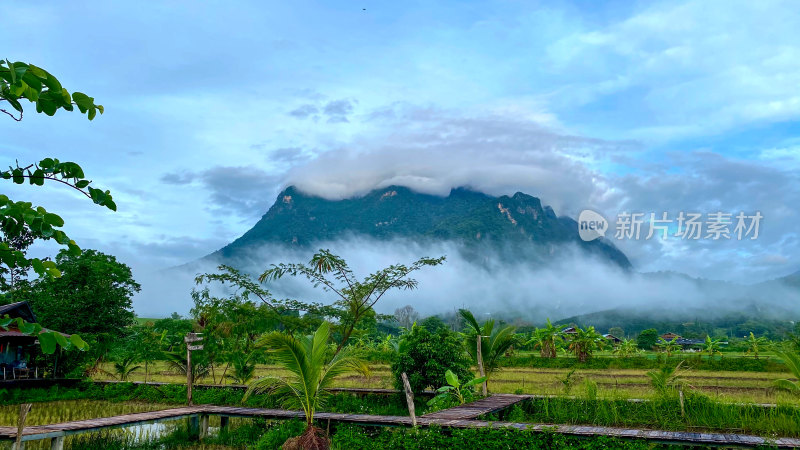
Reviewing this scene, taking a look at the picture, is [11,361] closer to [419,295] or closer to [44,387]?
[44,387]

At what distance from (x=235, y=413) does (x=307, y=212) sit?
128213 mm

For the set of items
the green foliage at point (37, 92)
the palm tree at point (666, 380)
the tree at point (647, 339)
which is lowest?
the tree at point (647, 339)

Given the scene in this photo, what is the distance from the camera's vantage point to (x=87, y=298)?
868 inches

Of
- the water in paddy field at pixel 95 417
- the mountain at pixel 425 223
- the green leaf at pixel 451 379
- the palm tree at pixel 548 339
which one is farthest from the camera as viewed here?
the mountain at pixel 425 223

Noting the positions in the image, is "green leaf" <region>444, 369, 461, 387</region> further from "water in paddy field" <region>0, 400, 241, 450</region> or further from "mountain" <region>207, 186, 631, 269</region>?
"mountain" <region>207, 186, 631, 269</region>

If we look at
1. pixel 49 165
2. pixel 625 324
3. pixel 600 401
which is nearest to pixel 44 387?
pixel 600 401

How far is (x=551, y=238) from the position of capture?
14075 cm

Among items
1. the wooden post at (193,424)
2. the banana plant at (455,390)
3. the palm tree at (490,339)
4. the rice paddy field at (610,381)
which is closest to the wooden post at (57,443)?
the wooden post at (193,424)

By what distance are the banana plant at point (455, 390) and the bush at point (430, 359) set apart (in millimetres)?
612

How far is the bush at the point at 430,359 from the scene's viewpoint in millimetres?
13836

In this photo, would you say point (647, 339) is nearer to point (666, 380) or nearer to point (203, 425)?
point (666, 380)

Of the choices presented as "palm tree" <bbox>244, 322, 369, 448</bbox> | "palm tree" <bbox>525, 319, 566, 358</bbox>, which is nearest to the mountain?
"palm tree" <bbox>525, 319, 566, 358</bbox>

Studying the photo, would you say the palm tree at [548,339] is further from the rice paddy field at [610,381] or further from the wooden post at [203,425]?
the wooden post at [203,425]

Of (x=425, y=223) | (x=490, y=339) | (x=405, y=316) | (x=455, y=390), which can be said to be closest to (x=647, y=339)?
(x=405, y=316)
